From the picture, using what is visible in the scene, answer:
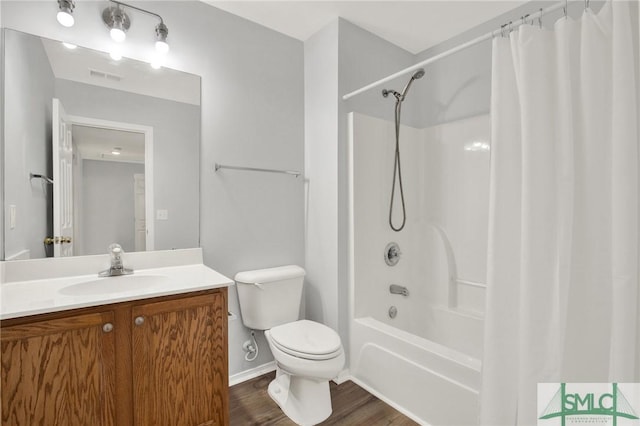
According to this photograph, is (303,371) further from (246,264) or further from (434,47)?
(434,47)

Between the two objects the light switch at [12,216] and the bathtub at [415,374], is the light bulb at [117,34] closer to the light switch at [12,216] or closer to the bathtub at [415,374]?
the light switch at [12,216]

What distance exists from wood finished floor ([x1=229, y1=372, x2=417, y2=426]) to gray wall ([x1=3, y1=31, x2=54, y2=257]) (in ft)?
4.44

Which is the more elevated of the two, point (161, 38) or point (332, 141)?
point (161, 38)

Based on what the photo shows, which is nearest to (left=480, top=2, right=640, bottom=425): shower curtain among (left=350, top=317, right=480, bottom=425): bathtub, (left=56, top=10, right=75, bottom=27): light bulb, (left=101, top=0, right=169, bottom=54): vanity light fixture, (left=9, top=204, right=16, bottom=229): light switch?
(left=350, top=317, right=480, bottom=425): bathtub

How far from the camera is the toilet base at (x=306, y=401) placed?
1.83 metres

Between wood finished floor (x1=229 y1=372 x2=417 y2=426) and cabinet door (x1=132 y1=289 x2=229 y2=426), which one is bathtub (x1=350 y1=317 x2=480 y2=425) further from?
cabinet door (x1=132 y1=289 x2=229 y2=426)

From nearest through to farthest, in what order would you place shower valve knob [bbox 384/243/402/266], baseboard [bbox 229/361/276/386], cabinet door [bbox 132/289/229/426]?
cabinet door [bbox 132/289/229/426] → baseboard [bbox 229/361/276/386] → shower valve knob [bbox 384/243/402/266]

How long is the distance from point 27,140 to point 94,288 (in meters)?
0.78

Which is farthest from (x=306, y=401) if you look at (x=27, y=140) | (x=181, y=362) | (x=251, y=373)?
(x=27, y=140)

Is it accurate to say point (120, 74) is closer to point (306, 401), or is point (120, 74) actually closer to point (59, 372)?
point (59, 372)

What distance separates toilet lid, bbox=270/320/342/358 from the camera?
1756mm

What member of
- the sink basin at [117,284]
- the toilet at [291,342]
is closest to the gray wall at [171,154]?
the sink basin at [117,284]

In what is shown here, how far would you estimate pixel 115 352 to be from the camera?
4.40 feet

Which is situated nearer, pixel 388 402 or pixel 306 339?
pixel 306 339
